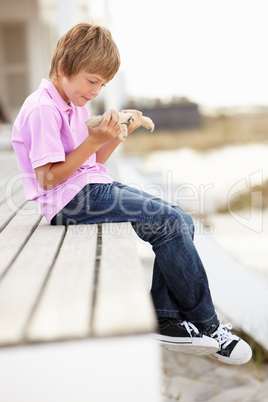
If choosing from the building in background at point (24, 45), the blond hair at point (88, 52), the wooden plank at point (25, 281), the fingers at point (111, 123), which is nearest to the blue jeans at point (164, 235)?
the wooden plank at point (25, 281)

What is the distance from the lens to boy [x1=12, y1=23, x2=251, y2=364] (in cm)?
168

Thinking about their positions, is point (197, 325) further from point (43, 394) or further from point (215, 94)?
point (215, 94)

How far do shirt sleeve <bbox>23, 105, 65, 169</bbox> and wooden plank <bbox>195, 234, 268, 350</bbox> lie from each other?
2.05m

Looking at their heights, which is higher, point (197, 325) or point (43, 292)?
point (43, 292)

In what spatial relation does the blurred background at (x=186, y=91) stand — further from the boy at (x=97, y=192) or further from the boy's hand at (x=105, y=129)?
the boy's hand at (x=105, y=129)

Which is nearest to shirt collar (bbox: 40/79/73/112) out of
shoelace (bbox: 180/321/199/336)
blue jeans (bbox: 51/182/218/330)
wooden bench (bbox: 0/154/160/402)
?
blue jeans (bbox: 51/182/218/330)

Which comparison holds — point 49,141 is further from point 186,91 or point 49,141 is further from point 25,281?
point 186,91

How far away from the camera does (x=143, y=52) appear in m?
16.6

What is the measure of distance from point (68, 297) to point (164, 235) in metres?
0.64

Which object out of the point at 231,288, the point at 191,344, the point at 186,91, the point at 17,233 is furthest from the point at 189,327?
the point at 186,91

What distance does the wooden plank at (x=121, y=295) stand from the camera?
3.27 ft

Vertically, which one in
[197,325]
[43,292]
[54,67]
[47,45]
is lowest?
[197,325]

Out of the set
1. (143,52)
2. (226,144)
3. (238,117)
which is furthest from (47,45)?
(238,117)

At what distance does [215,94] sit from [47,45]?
1375 centimetres
